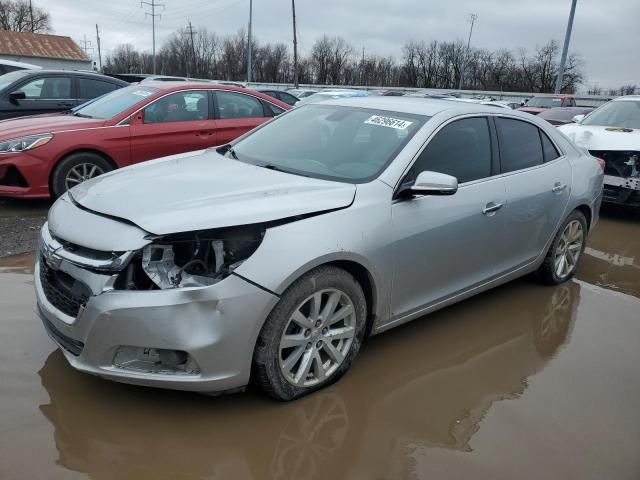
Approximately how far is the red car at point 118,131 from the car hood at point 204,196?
10.3ft

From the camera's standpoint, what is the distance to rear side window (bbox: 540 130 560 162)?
4.45 metres

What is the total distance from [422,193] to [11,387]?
2442mm

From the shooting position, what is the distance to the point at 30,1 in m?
70.1

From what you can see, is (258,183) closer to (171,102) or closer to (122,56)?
(171,102)

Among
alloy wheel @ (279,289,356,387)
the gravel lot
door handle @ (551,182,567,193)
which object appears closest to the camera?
alloy wheel @ (279,289,356,387)

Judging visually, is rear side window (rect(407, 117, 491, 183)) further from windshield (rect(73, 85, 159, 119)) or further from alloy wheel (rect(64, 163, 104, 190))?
windshield (rect(73, 85, 159, 119))

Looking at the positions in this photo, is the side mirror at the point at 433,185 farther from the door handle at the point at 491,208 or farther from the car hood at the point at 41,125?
the car hood at the point at 41,125

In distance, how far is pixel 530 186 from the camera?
13.4 ft

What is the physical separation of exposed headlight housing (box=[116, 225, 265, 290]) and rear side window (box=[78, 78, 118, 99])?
25.0 ft

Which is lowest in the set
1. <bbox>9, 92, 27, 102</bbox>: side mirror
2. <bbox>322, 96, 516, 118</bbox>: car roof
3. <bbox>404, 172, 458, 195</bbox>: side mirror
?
<bbox>404, 172, 458, 195</bbox>: side mirror

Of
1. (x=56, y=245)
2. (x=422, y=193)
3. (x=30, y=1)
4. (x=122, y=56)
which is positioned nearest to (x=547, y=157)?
(x=422, y=193)

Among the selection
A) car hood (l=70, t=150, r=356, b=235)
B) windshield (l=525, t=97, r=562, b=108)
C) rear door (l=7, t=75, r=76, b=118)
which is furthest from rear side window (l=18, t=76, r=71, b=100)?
windshield (l=525, t=97, r=562, b=108)

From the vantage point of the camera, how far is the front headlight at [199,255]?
2.48m

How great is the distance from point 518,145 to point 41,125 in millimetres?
5176
